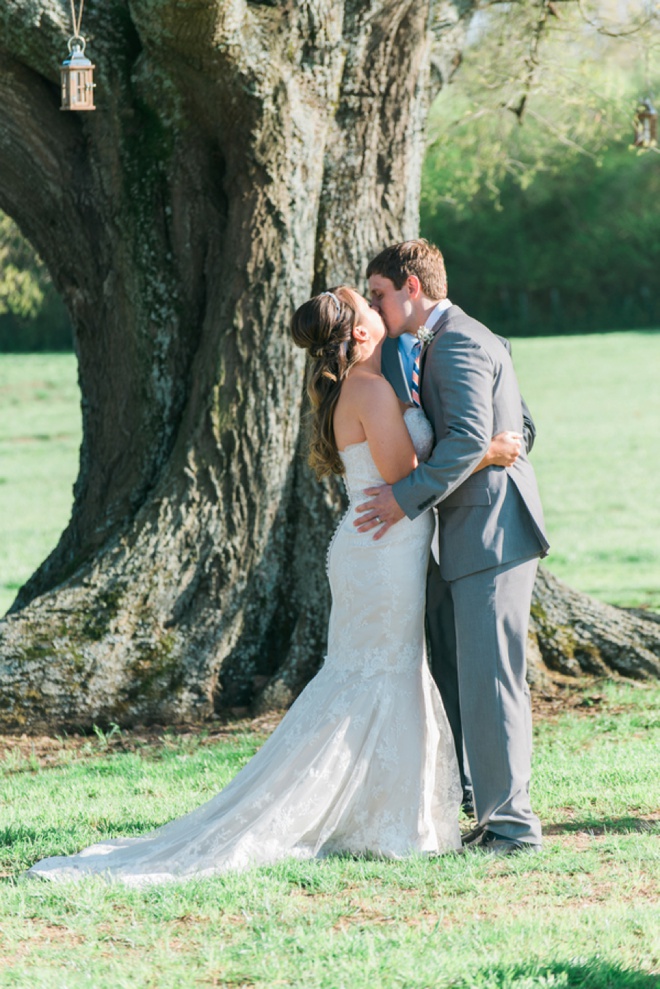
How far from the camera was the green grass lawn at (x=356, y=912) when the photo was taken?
365 centimetres

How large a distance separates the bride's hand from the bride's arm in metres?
0.30

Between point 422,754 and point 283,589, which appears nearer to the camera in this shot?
point 422,754

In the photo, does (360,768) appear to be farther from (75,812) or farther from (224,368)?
(224,368)

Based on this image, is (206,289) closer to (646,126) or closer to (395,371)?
(395,371)

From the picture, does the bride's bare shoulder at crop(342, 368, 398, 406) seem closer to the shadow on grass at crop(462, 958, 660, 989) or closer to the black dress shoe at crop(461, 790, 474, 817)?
the black dress shoe at crop(461, 790, 474, 817)

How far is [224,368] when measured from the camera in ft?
23.4

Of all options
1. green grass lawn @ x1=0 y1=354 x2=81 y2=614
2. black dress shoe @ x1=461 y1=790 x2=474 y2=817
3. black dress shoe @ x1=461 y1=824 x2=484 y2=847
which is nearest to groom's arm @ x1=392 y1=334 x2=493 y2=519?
black dress shoe @ x1=461 y1=824 x2=484 y2=847

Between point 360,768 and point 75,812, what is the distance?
57.9 inches

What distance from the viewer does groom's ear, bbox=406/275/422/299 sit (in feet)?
16.1

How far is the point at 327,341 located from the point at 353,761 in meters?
1.64

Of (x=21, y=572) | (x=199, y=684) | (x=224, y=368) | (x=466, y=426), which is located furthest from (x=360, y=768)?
(x=21, y=572)

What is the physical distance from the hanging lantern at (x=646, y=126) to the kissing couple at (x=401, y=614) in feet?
20.6

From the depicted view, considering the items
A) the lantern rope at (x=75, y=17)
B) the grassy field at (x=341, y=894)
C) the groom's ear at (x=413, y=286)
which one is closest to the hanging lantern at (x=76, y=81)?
the lantern rope at (x=75, y=17)

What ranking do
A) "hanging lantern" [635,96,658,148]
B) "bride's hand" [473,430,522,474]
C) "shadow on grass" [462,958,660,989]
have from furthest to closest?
"hanging lantern" [635,96,658,148], "bride's hand" [473,430,522,474], "shadow on grass" [462,958,660,989]
